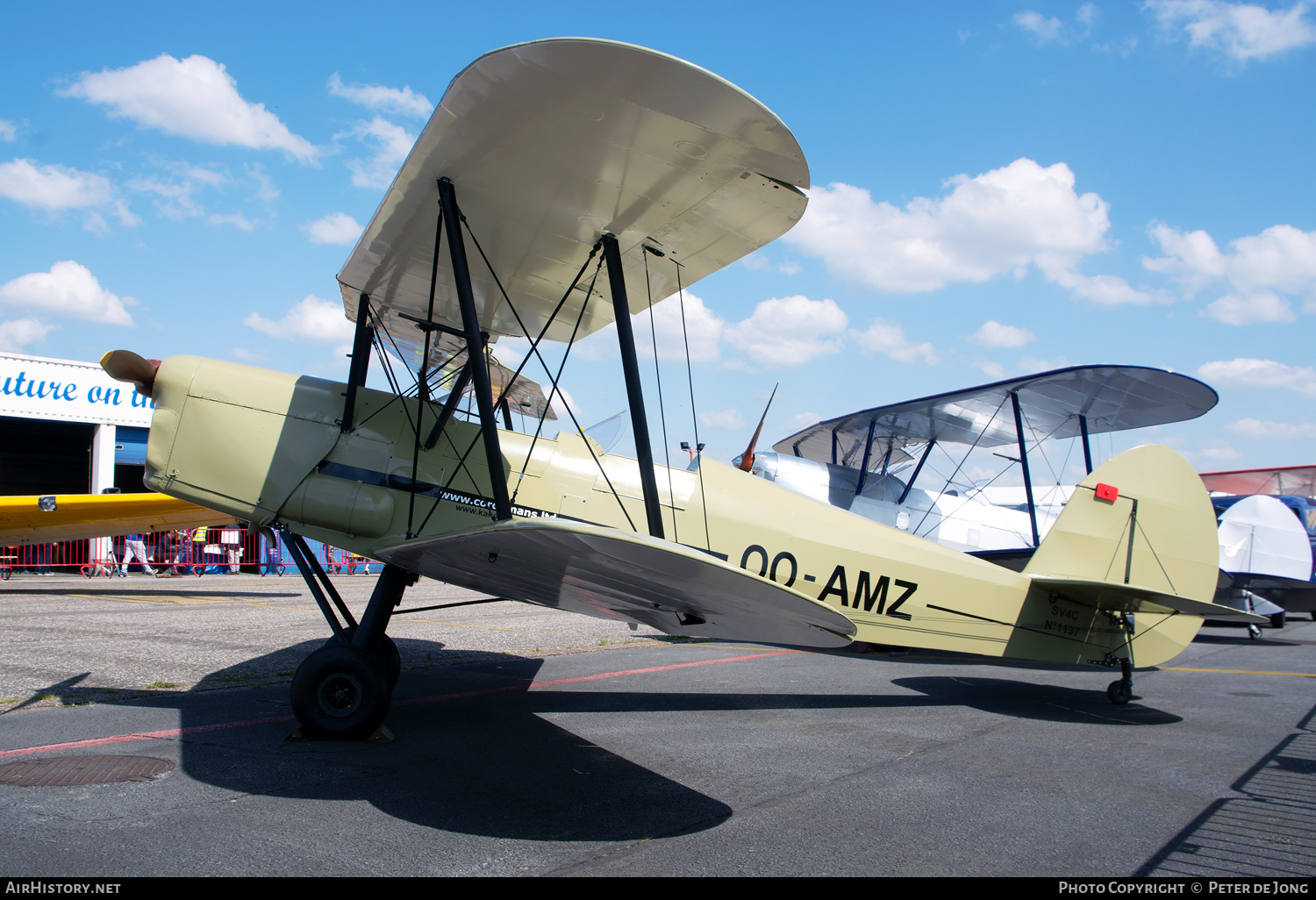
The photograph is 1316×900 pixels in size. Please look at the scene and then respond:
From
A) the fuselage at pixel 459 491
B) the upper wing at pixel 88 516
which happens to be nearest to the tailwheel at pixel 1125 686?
the fuselage at pixel 459 491

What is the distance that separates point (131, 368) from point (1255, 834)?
21.9 ft

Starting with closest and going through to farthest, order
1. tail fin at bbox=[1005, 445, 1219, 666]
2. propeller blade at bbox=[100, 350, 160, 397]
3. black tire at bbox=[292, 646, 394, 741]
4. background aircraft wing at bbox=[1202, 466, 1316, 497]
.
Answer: black tire at bbox=[292, 646, 394, 741]
propeller blade at bbox=[100, 350, 160, 397]
tail fin at bbox=[1005, 445, 1219, 666]
background aircraft wing at bbox=[1202, 466, 1316, 497]

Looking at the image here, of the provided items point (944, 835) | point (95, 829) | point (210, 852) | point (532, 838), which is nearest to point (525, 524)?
point (532, 838)

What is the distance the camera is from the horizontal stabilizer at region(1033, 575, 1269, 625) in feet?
18.9

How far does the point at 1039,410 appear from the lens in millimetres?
12461

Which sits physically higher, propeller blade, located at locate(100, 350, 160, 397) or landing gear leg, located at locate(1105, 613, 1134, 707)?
propeller blade, located at locate(100, 350, 160, 397)

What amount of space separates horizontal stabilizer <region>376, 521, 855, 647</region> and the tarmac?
0.81m

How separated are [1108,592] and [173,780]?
6.60m

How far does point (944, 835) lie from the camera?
3246 mm

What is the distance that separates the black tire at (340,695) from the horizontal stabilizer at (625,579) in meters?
0.68

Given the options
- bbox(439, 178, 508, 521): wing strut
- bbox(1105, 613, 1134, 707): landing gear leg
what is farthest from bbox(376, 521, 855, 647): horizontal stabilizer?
bbox(1105, 613, 1134, 707): landing gear leg

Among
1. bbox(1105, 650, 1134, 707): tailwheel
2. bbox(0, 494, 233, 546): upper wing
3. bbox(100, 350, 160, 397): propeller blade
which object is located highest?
bbox(100, 350, 160, 397): propeller blade

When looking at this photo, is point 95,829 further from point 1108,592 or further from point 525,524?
point 1108,592

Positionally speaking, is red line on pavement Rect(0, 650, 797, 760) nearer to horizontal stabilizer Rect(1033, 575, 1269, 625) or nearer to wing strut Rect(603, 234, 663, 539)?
wing strut Rect(603, 234, 663, 539)
